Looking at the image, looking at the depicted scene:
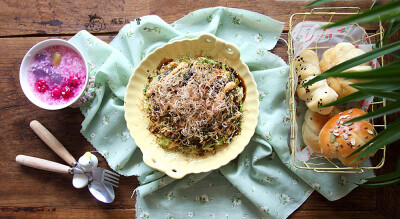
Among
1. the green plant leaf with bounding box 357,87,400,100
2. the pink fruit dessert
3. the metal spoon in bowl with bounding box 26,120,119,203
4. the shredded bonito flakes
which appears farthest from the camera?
the metal spoon in bowl with bounding box 26,120,119,203

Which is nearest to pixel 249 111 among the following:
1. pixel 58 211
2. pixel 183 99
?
pixel 183 99

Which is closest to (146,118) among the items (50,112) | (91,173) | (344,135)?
(91,173)

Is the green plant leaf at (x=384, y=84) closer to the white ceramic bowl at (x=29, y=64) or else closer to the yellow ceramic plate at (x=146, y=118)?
the yellow ceramic plate at (x=146, y=118)

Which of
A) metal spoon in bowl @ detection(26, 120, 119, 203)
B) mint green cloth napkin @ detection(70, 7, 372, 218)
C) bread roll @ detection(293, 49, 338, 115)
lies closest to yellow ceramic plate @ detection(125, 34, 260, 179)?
mint green cloth napkin @ detection(70, 7, 372, 218)

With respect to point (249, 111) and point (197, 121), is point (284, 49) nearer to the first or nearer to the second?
point (249, 111)

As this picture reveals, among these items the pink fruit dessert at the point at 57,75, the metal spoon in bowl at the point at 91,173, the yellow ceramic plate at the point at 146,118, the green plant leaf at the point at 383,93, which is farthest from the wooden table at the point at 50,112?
the green plant leaf at the point at 383,93

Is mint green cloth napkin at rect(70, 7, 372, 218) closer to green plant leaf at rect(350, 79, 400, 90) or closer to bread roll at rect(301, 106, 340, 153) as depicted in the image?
bread roll at rect(301, 106, 340, 153)
